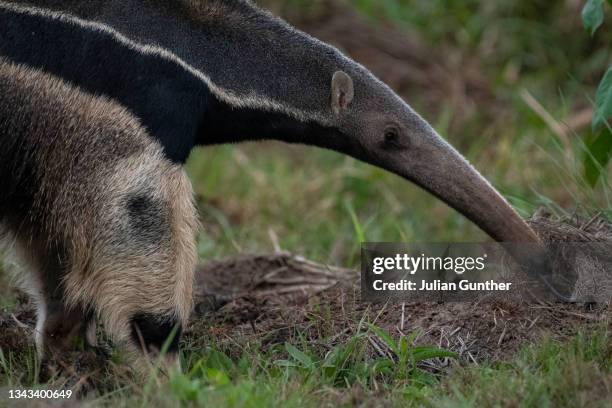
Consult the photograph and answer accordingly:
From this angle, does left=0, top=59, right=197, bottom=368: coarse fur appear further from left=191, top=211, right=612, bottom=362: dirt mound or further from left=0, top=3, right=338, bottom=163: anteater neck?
left=191, top=211, right=612, bottom=362: dirt mound

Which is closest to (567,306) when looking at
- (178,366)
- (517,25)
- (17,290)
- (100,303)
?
(178,366)

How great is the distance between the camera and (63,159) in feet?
14.6

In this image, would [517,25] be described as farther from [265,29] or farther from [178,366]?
[178,366]

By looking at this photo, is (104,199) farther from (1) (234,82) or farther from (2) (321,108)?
(2) (321,108)

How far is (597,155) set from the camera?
5.27 metres

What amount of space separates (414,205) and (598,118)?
12.1ft

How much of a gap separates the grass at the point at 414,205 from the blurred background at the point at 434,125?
0.7 inches

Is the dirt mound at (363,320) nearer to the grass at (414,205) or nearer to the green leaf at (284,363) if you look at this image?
the grass at (414,205)

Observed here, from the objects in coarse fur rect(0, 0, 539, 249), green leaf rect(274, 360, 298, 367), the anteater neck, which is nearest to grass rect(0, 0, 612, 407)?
green leaf rect(274, 360, 298, 367)

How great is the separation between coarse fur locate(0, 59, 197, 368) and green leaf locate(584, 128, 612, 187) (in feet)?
6.84

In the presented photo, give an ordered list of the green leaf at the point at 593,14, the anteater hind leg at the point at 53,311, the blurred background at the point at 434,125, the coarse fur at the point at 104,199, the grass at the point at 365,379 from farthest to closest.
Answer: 1. the blurred background at the point at 434,125
2. the anteater hind leg at the point at 53,311
3. the green leaf at the point at 593,14
4. the coarse fur at the point at 104,199
5. the grass at the point at 365,379

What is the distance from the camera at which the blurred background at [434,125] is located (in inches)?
298

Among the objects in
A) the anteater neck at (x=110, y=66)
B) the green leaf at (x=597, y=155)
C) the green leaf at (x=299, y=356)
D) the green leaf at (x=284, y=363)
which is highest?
the green leaf at (x=597, y=155)

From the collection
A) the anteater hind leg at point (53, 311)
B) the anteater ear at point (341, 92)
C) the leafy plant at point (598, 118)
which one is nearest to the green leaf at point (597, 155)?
the leafy plant at point (598, 118)
